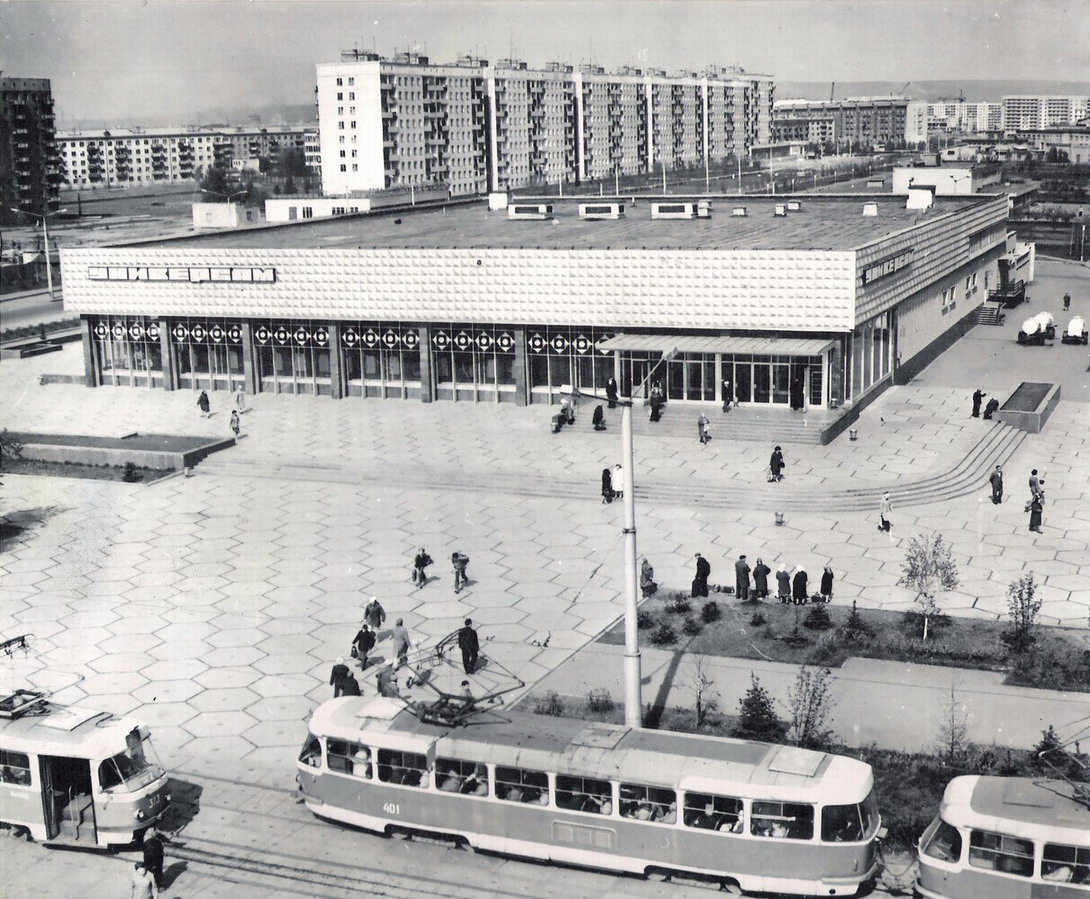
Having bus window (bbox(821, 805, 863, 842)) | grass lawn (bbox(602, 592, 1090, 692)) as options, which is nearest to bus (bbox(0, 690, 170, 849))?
bus window (bbox(821, 805, 863, 842))

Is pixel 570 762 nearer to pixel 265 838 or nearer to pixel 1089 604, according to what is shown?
pixel 265 838

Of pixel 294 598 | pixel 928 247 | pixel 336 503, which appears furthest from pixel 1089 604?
pixel 928 247

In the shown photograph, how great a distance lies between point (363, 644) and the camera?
27.9 m

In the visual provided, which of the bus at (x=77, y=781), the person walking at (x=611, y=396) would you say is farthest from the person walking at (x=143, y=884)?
the person walking at (x=611, y=396)

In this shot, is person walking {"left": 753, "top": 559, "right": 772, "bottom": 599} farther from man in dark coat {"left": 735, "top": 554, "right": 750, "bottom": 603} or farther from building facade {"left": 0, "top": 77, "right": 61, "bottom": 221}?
building facade {"left": 0, "top": 77, "right": 61, "bottom": 221}

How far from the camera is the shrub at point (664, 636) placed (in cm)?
2862

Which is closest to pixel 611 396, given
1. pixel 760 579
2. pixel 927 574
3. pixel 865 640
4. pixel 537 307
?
pixel 760 579

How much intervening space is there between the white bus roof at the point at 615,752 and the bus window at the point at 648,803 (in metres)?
0.16

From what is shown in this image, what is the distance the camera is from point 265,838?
2120 cm

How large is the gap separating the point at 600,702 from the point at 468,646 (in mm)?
3398

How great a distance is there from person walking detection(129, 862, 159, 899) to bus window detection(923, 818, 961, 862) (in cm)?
1112

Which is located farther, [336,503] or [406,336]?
→ [406,336]

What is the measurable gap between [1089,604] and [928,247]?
32300 millimetres

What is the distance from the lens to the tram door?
20.9 meters
